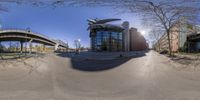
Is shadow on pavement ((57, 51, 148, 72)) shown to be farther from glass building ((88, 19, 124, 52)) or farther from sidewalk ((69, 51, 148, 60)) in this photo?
glass building ((88, 19, 124, 52))

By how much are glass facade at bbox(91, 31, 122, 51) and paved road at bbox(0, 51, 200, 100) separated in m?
0.62

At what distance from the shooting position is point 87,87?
4.96 meters

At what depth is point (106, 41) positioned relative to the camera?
5199 millimetres

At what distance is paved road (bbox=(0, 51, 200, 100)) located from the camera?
4.70 meters

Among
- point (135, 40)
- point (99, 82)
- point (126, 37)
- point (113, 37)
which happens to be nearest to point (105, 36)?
point (113, 37)

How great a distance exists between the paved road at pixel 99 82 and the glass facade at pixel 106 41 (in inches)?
24.5

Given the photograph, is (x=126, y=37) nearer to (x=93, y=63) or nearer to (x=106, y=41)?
(x=106, y=41)

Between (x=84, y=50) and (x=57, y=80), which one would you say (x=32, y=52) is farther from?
(x=84, y=50)

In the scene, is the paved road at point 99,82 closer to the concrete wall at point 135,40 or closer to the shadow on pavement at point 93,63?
the shadow on pavement at point 93,63

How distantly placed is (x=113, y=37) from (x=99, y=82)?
1.05 m

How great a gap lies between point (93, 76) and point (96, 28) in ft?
3.94

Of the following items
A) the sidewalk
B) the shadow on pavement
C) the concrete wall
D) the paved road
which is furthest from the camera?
the shadow on pavement

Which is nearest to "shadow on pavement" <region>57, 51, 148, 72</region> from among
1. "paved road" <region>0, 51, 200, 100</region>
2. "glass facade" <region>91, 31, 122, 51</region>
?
"paved road" <region>0, 51, 200, 100</region>

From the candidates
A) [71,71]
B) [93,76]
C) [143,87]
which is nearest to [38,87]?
[71,71]
